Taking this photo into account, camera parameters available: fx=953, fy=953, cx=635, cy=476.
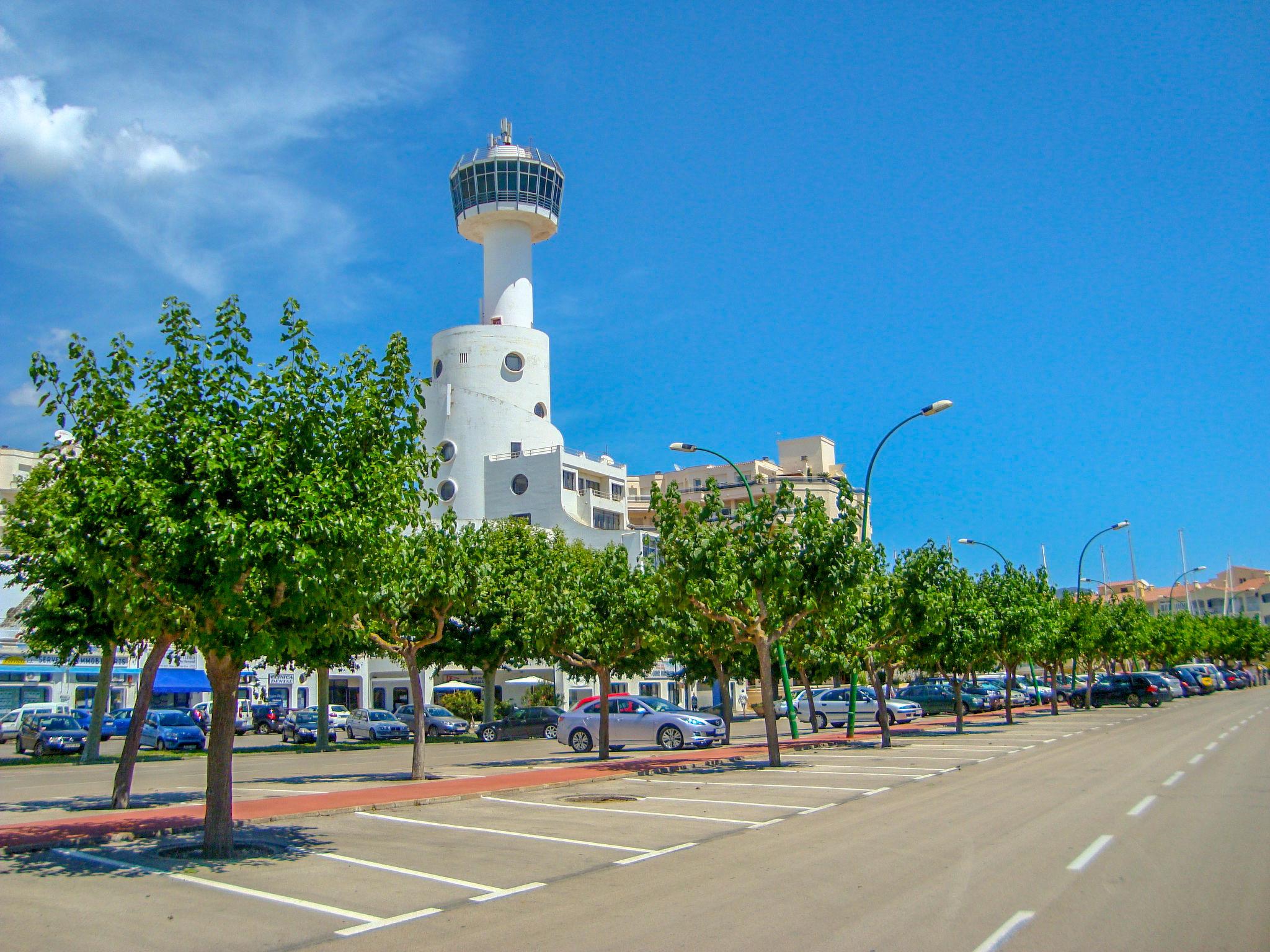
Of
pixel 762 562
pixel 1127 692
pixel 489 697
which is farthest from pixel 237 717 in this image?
pixel 1127 692

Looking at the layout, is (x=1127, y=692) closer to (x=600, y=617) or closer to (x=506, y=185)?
(x=600, y=617)

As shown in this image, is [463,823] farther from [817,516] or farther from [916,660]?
[916,660]

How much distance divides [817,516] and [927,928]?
1433 centimetres

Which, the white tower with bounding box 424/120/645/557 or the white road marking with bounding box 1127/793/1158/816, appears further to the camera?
the white tower with bounding box 424/120/645/557

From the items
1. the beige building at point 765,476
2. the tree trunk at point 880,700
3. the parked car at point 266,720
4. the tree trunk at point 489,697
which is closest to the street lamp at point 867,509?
the tree trunk at point 880,700

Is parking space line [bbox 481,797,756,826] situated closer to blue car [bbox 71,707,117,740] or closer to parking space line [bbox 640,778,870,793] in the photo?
parking space line [bbox 640,778,870,793]

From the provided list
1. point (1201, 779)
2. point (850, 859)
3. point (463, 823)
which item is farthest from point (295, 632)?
point (1201, 779)

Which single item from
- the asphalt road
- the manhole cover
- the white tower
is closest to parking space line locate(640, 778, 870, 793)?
the asphalt road

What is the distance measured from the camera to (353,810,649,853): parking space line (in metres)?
11.4

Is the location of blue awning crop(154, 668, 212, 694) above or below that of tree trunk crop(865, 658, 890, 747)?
above

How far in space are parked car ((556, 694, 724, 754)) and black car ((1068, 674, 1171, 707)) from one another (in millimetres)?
30627

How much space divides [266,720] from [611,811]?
4047 cm

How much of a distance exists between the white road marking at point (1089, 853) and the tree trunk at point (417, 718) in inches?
546

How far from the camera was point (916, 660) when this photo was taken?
3466 cm
